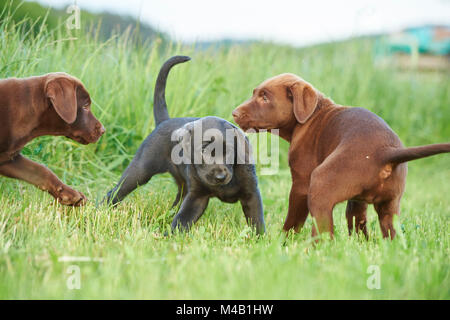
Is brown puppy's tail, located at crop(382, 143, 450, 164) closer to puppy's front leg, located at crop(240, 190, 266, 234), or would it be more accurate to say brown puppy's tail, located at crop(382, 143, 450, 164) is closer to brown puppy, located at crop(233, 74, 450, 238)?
brown puppy, located at crop(233, 74, 450, 238)

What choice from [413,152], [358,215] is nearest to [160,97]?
[358,215]

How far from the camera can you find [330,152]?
11.5 ft

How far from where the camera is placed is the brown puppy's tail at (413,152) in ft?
9.55

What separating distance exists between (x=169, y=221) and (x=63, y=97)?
55.7 inches

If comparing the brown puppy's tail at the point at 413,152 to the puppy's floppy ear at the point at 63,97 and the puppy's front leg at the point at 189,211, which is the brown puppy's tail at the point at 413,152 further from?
the puppy's floppy ear at the point at 63,97

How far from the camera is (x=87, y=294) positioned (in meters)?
2.40

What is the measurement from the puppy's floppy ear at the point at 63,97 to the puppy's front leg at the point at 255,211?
1.47 m

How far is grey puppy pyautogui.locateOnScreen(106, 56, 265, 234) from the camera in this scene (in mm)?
3596

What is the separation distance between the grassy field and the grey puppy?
21 centimetres

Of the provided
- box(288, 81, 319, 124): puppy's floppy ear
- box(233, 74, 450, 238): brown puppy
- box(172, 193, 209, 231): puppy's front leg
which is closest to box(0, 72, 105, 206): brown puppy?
box(172, 193, 209, 231): puppy's front leg

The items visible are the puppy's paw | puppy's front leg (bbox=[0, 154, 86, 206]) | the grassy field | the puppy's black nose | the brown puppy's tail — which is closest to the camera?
the grassy field

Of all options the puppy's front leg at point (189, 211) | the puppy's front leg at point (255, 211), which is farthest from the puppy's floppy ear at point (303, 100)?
the puppy's front leg at point (189, 211)
